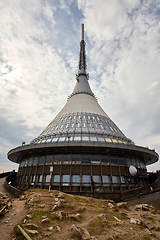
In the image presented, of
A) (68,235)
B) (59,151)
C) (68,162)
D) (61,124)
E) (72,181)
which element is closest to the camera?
(68,235)

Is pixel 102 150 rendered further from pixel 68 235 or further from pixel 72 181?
A: pixel 68 235

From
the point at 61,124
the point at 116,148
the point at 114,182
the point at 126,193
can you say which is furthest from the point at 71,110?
the point at 126,193

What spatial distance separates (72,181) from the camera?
939 inches

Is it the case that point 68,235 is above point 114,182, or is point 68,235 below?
below

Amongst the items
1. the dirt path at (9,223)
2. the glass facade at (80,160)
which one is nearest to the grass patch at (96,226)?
the dirt path at (9,223)

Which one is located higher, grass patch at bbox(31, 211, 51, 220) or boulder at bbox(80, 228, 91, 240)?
grass patch at bbox(31, 211, 51, 220)

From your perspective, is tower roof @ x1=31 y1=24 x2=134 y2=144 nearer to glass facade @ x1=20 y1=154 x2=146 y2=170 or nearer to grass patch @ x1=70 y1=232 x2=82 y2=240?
glass facade @ x1=20 y1=154 x2=146 y2=170

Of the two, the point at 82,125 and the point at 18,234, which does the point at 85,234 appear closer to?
the point at 18,234

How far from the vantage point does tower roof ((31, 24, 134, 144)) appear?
1158 inches

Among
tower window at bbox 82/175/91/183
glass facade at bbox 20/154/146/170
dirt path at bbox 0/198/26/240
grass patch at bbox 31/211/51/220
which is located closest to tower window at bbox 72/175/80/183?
tower window at bbox 82/175/91/183

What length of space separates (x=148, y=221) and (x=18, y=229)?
27.3 ft

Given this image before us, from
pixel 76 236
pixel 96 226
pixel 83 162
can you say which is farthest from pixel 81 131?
pixel 76 236

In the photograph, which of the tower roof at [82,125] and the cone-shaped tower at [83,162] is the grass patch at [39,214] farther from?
the tower roof at [82,125]

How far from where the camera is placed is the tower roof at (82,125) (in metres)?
29.4
